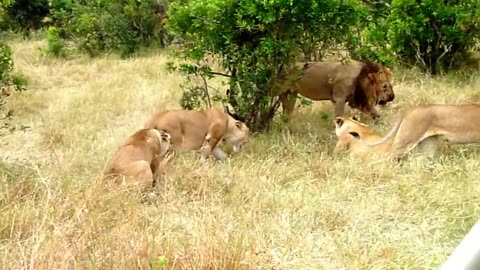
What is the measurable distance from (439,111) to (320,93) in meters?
2.20

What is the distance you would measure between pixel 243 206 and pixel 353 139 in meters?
2.22

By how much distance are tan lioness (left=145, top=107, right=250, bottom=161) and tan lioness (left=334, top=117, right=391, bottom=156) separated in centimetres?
100

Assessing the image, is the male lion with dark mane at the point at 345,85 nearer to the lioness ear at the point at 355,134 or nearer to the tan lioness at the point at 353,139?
the tan lioness at the point at 353,139

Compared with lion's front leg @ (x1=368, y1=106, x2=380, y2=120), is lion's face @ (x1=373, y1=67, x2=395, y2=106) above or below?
above

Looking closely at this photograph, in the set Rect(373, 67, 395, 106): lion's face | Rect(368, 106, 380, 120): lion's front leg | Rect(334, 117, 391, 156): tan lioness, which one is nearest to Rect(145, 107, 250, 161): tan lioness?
Rect(334, 117, 391, 156): tan lioness

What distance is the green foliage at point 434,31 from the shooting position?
10.2 metres

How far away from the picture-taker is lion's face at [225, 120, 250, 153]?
7461 mm

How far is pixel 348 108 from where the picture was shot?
949 cm

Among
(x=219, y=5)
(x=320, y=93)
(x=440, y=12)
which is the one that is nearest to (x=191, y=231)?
(x=219, y=5)

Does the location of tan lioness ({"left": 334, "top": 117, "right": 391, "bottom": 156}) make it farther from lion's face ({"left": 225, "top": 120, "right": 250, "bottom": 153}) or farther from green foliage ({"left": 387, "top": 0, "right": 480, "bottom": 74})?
green foliage ({"left": 387, "top": 0, "right": 480, "bottom": 74})

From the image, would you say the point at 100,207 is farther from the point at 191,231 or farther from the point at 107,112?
the point at 107,112

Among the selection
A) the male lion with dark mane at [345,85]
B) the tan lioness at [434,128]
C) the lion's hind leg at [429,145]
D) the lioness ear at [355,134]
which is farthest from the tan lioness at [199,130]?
the lion's hind leg at [429,145]

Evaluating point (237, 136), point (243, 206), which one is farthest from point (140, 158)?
point (237, 136)

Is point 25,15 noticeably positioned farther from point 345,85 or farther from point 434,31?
point 345,85
